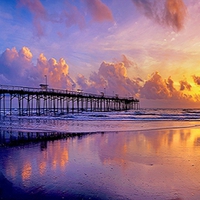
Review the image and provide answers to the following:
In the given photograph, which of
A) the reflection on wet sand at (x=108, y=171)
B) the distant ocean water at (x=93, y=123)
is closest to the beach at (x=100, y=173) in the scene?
the reflection on wet sand at (x=108, y=171)

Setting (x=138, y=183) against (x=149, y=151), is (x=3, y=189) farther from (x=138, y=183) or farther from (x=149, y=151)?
(x=149, y=151)

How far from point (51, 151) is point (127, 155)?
299cm

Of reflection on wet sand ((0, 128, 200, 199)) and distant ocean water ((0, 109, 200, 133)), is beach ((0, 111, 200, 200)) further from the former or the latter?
distant ocean water ((0, 109, 200, 133))

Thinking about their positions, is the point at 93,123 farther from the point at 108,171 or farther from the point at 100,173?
the point at 100,173

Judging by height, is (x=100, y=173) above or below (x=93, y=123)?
above

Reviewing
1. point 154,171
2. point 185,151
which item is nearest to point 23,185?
point 154,171

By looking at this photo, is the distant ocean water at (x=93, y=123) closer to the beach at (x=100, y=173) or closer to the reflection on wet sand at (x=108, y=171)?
the reflection on wet sand at (x=108, y=171)

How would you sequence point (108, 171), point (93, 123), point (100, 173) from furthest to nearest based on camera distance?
point (93, 123) < point (108, 171) < point (100, 173)

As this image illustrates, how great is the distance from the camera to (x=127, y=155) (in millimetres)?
8055

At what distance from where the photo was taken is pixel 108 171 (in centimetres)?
609

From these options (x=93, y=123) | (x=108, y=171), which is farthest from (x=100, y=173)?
(x=93, y=123)

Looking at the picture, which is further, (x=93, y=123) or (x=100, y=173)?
(x=93, y=123)

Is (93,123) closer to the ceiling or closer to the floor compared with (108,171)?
closer to the floor

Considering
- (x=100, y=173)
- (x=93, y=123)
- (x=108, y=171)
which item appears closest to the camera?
(x=100, y=173)
